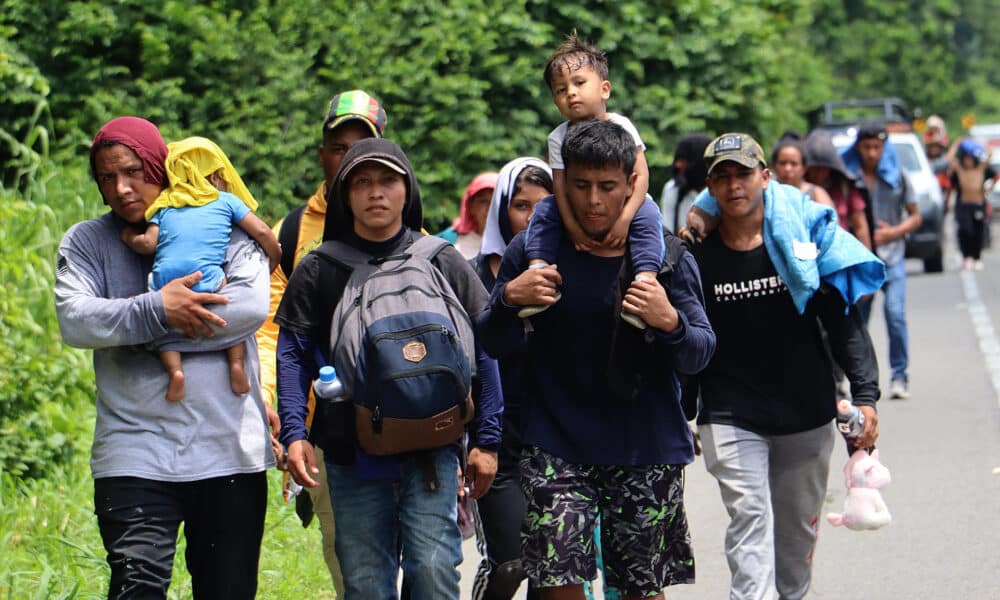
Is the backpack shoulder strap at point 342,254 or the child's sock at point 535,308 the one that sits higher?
the backpack shoulder strap at point 342,254

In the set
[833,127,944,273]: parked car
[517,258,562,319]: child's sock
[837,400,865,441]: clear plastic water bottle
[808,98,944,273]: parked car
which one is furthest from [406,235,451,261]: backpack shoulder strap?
[833,127,944,273]: parked car

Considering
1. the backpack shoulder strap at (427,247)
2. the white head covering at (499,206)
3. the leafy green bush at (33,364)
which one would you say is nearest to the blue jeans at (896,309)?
the leafy green bush at (33,364)

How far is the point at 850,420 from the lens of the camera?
557cm

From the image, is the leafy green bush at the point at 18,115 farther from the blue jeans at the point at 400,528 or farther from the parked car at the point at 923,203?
the parked car at the point at 923,203

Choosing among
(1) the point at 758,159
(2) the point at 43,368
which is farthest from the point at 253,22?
(1) the point at 758,159

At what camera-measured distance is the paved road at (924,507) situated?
6844 millimetres

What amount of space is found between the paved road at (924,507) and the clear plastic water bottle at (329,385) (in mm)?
2456

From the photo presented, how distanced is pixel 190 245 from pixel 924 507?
190 inches

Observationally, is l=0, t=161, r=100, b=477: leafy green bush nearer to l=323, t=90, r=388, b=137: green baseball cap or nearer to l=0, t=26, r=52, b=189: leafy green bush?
l=0, t=26, r=52, b=189: leafy green bush

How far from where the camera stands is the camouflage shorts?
15.3 ft

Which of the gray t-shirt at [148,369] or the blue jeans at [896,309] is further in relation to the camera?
the blue jeans at [896,309]

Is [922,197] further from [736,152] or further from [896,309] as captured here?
[736,152]

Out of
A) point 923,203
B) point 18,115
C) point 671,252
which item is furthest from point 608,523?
point 923,203

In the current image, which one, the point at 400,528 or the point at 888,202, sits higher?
the point at 888,202
